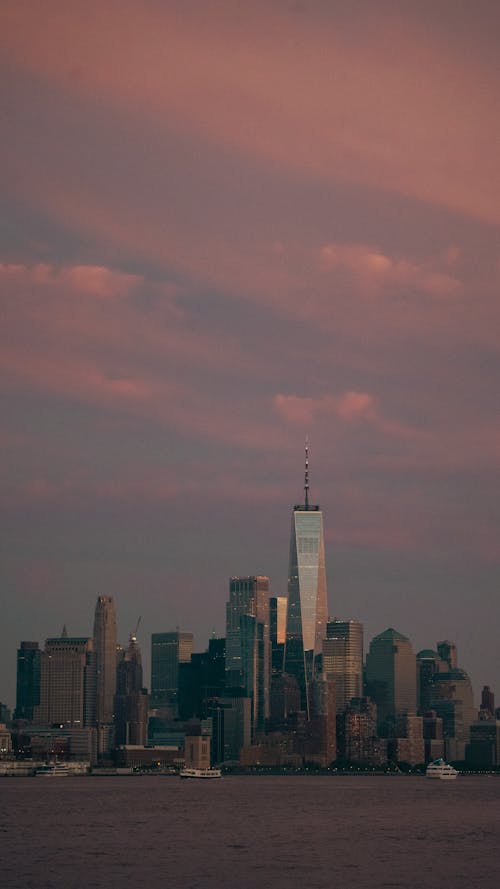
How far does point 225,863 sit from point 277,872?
8.04 m

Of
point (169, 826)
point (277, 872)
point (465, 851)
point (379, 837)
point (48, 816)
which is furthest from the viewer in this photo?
point (48, 816)

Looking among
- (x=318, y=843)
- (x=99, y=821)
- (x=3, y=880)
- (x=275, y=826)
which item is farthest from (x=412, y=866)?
(x=99, y=821)

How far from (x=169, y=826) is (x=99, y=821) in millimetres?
12941

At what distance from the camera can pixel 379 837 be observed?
156 meters

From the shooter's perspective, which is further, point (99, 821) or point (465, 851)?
point (99, 821)

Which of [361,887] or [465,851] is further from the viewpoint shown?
[465,851]

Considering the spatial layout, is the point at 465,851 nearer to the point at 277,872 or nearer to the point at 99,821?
the point at 277,872

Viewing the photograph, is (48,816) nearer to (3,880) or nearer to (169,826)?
(169,826)

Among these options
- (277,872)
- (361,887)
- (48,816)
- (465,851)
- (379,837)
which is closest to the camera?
(361,887)

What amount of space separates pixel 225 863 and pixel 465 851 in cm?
2782

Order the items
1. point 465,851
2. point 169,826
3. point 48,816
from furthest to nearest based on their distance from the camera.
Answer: point 48,816, point 169,826, point 465,851

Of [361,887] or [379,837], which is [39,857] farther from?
[379,837]

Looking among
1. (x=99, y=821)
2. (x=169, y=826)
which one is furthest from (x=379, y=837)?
(x=99, y=821)

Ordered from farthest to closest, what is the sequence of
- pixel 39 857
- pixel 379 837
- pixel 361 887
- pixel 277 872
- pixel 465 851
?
pixel 379 837 < pixel 465 851 < pixel 39 857 < pixel 277 872 < pixel 361 887
